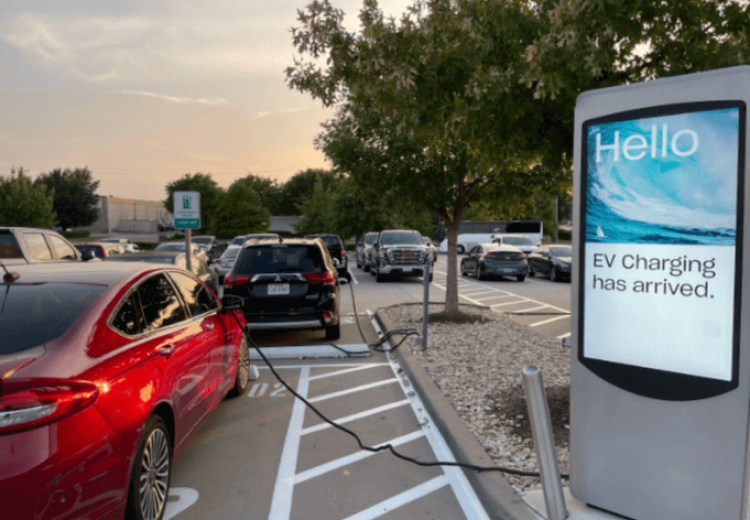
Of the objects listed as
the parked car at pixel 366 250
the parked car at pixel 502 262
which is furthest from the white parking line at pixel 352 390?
the parked car at pixel 366 250

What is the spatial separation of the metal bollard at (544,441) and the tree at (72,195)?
278 feet

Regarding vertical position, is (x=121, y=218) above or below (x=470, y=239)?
above

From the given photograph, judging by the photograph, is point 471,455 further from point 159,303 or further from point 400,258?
point 400,258

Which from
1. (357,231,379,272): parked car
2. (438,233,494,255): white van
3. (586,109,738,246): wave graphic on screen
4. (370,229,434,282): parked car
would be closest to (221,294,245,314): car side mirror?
(586,109,738,246): wave graphic on screen

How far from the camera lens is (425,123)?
6.23 metres

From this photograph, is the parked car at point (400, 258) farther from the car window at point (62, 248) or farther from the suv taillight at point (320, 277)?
the suv taillight at point (320, 277)

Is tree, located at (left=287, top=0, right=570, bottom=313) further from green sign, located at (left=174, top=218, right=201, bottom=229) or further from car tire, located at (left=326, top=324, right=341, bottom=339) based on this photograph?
green sign, located at (left=174, top=218, right=201, bottom=229)

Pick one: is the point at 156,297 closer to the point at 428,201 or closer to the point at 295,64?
the point at 295,64

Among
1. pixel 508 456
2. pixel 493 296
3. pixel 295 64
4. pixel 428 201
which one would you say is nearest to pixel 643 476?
pixel 508 456

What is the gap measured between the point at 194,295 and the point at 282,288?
12.9 feet

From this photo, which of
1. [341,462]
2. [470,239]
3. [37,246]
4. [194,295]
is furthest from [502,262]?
[470,239]

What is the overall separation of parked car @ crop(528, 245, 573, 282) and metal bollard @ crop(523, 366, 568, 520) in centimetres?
1974

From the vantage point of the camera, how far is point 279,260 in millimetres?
9305

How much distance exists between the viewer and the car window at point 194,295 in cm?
482
